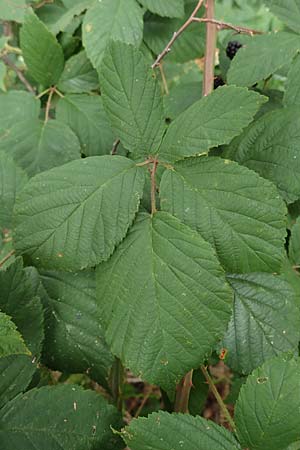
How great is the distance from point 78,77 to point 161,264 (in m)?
0.72

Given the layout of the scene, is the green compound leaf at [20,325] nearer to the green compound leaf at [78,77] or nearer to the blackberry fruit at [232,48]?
the green compound leaf at [78,77]

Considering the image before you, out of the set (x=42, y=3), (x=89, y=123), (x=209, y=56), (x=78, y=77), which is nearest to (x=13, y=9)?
(x=42, y=3)

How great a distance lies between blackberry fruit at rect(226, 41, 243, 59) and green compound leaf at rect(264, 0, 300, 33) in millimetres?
175

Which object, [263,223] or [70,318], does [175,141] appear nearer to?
[263,223]

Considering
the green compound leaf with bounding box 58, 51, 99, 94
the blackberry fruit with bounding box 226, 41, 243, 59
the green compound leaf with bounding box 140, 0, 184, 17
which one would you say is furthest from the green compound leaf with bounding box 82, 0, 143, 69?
the blackberry fruit with bounding box 226, 41, 243, 59

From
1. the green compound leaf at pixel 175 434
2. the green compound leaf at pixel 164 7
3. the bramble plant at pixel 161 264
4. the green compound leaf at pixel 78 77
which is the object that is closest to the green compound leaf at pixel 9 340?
the bramble plant at pixel 161 264

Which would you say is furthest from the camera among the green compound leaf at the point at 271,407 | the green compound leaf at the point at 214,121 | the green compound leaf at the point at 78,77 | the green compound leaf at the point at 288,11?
the green compound leaf at the point at 78,77

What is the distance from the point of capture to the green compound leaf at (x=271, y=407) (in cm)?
86

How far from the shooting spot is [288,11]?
3.92 feet

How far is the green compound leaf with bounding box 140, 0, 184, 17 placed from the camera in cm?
133

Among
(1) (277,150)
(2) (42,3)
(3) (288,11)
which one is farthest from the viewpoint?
(2) (42,3)

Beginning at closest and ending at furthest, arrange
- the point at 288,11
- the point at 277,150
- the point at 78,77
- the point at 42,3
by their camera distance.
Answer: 1. the point at 277,150
2. the point at 288,11
3. the point at 78,77
4. the point at 42,3

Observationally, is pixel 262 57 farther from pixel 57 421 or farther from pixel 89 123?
pixel 57 421

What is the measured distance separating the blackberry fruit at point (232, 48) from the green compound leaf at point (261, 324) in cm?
61
